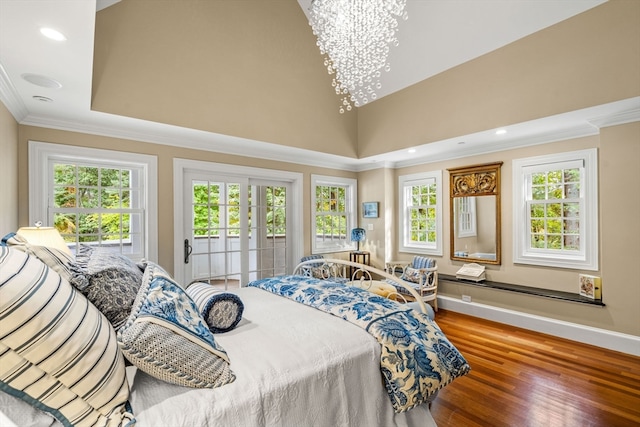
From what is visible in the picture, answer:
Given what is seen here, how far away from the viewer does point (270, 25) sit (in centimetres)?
405

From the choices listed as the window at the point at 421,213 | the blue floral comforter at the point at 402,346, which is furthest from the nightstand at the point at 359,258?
the blue floral comforter at the point at 402,346

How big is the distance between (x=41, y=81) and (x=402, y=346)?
3115 mm

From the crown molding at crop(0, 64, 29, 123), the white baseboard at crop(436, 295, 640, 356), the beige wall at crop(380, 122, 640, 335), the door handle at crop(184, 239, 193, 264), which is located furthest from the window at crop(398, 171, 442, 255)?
the crown molding at crop(0, 64, 29, 123)

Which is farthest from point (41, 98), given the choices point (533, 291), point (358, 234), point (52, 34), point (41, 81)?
point (533, 291)

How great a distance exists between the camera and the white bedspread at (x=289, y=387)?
1.07 metres

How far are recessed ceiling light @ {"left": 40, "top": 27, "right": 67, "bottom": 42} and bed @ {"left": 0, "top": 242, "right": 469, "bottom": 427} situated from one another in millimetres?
1261

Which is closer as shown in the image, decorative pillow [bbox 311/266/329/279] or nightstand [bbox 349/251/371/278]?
decorative pillow [bbox 311/266/329/279]

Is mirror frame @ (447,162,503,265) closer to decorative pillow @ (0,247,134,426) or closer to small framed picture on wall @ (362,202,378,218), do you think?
small framed picture on wall @ (362,202,378,218)

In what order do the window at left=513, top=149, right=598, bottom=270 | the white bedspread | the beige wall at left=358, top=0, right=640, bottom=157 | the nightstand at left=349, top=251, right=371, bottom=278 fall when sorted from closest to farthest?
the white bedspread, the beige wall at left=358, top=0, right=640, bottom=157, the window at left=513, top=149, right=598, bottom=270, the nightstand at left=349, top=251, right=371, bottom=278

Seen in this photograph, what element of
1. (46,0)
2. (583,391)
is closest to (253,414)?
(46,0)

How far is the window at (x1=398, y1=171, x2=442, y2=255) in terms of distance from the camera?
491 cm

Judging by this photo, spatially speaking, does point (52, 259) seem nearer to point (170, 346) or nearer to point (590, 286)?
point (170, 346)

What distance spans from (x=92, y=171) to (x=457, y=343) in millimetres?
4502

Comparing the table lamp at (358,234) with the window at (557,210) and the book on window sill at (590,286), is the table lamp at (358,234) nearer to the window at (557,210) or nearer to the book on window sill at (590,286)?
the window at (557,210)
